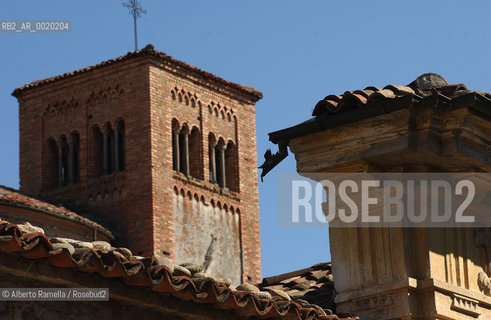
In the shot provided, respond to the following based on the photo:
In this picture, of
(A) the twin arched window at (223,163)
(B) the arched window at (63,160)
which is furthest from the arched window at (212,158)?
(B) the arched window at (63,160)

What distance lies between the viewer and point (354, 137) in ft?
26.2

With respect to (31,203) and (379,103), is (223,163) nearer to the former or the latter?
(31,203)

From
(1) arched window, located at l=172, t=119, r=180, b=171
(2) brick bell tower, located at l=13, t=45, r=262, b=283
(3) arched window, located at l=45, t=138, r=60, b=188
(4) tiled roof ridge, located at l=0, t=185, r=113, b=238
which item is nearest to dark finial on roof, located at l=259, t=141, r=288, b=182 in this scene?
(4) tiled roof ridge, located at l=0, t=185, r=113, b=238

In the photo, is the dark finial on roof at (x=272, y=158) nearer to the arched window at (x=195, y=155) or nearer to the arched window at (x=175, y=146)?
the arched window at (x=175, y=146)

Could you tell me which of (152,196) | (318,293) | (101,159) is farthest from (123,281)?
(101,159)

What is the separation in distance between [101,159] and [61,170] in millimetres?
1462

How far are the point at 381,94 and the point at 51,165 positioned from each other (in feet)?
105

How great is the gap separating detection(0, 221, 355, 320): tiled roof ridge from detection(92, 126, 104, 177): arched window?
102 ft

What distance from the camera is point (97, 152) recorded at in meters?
38.3

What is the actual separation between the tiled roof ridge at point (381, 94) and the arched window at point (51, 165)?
101 feet

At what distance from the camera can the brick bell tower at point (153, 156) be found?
3628 centimetres

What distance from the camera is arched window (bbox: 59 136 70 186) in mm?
38688

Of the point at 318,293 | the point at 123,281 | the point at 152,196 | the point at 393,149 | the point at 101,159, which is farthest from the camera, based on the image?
the point at 101,159

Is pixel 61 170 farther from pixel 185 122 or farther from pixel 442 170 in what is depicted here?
pixel 442 170
